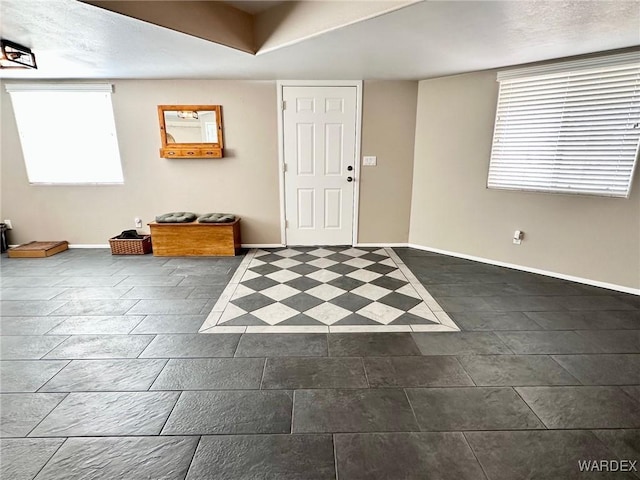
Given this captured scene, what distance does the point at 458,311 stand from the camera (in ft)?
8.87

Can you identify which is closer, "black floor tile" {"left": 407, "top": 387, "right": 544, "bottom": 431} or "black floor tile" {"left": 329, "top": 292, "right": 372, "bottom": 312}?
"black floor tile" {"left": 407, "top": 387, "right": 544, "bottom": 431}

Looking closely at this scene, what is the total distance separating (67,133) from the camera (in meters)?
4.22

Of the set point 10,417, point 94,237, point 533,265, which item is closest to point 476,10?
point 533,265

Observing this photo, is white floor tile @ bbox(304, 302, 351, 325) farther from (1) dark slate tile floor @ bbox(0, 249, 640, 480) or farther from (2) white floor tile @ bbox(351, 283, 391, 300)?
(2) white floor tile @ bbox(351, 283, 391, 300)

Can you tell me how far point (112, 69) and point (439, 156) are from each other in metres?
3.89

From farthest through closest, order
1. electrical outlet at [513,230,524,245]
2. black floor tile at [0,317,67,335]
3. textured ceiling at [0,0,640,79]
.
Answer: electrical outlet at [513,230,524,245], black floor tile at [0,317,67,335], textured ceiling at [0,0,640,79]

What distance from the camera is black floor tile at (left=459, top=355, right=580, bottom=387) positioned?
1878 mm

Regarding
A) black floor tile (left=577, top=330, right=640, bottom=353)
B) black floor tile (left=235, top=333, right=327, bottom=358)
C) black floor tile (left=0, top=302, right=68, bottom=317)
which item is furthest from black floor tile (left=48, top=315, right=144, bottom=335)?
black floor tile (left=577, top=330, right=640, bottom=353)

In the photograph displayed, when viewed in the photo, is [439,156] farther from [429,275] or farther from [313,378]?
[313,378]

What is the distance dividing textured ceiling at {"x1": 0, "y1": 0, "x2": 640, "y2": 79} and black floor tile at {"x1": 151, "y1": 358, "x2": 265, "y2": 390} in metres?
2.26

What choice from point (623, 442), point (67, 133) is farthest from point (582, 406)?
point (67, 133)

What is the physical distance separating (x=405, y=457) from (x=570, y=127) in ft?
11.2

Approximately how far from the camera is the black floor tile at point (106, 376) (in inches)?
71.6

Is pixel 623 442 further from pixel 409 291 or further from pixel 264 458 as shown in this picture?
pixel 409 291
